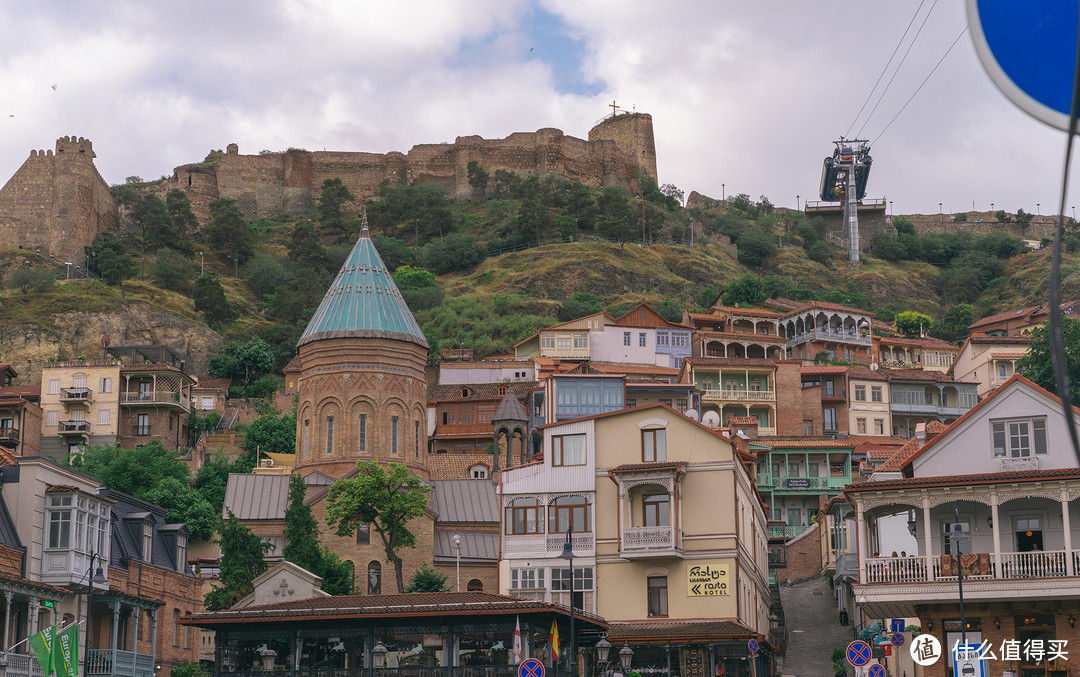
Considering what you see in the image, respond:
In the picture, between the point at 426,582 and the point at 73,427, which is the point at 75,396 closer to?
the point at 73,427

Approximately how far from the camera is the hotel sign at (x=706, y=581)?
37906 mm

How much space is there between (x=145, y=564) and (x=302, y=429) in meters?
21.3

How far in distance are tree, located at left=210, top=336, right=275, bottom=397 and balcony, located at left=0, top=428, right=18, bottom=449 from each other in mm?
18120

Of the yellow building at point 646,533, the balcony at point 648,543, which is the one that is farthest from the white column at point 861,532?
the balcony at point 648,543

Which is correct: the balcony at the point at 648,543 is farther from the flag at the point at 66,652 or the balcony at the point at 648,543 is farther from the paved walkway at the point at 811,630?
the flag at the point at 66,652

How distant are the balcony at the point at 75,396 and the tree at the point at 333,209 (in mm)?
49184

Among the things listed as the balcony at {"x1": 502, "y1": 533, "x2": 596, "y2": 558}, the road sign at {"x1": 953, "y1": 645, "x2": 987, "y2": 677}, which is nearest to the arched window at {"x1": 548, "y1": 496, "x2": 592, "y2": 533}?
the balcony at {"x1": 502, "y1": 533, "x2": 596, "y2": 558}

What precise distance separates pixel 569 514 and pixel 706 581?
4818 mm

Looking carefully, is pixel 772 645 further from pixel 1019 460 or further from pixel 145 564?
pixel 145 564

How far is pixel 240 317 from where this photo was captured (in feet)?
322

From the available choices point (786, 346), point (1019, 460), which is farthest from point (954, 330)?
point (1019, 460)

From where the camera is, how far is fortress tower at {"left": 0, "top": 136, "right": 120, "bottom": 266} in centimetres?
10094

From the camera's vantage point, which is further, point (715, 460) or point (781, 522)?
point (781, 522)

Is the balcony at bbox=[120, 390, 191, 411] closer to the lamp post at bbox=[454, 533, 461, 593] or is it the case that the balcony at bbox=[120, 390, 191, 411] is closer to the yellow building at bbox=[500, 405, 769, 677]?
the lamp post at bbox=[454, 533, 461, 593]
